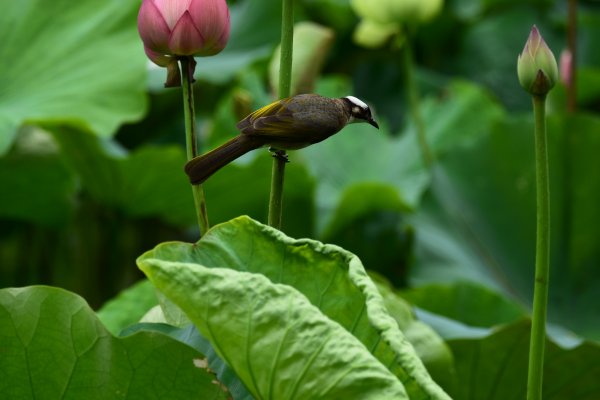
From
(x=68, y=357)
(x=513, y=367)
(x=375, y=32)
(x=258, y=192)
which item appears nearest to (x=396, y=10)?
(x=375, y=32)

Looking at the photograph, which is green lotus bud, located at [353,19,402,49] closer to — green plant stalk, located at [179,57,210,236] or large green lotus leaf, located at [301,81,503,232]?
large green lotus leaf, located at [301,81,503,232]

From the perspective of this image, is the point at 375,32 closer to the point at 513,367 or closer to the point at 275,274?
the point at 513,367

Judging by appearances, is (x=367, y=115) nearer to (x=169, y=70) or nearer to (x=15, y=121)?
(x=169, y=70)

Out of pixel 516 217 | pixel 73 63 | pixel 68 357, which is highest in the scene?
pixel 73 63

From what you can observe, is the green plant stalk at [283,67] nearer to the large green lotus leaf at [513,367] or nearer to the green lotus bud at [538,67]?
the green lotus bud at [538,67]

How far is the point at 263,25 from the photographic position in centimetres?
249

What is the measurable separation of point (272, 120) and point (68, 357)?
206 mm

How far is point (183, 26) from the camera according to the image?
26.1 inches

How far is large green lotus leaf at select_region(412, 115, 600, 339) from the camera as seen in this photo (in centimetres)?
181

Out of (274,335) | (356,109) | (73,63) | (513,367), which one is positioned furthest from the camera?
(73,63)

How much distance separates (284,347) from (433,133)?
1.61 metres

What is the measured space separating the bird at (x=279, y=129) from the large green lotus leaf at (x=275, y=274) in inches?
1.8

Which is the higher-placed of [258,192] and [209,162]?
[209,162]

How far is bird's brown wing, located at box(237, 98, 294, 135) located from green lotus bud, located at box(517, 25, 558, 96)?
0.48 feet
